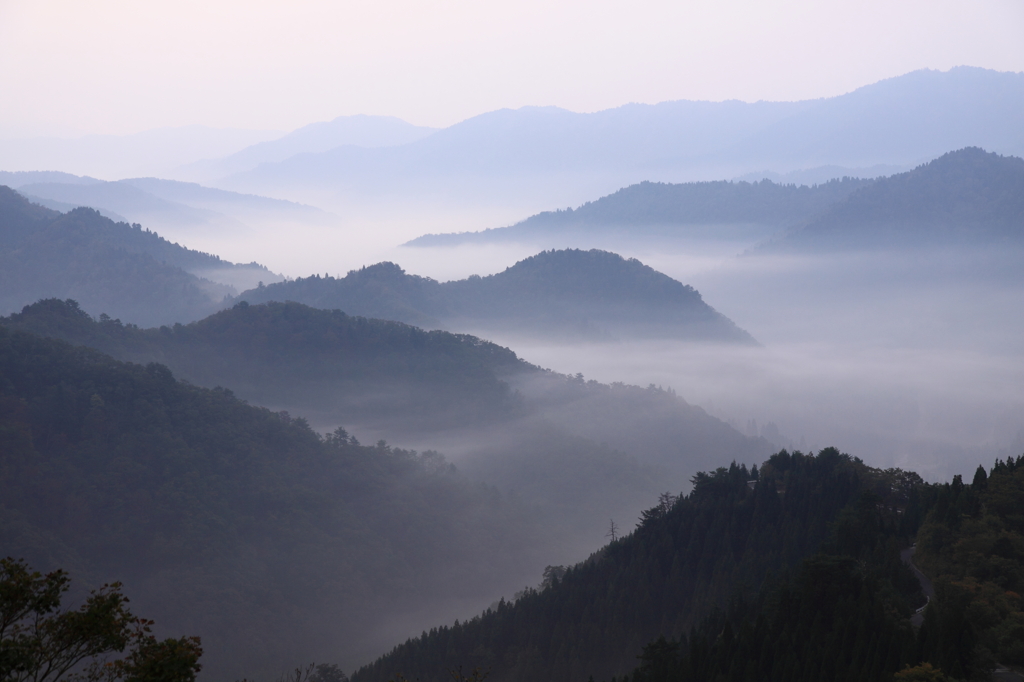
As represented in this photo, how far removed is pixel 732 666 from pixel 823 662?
472 cm

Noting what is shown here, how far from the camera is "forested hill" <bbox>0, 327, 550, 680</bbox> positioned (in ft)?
346

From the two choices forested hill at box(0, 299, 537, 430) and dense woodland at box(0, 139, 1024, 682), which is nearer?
dense woodland at box(0, 139, 1024, 682)

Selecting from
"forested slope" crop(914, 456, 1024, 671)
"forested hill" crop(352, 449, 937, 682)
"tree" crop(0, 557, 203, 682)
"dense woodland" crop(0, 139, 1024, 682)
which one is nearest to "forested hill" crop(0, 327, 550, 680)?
"dense woodland" crop(0, 139, 1024, 682)

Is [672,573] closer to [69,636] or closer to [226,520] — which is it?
[69,636]

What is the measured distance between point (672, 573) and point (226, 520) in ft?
232

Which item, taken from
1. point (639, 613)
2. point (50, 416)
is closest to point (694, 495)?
point (639, 613)

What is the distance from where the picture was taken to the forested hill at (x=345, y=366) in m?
176

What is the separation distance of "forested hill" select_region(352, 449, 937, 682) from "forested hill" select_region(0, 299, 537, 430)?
100037mm

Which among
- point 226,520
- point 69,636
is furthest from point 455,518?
point 69,636

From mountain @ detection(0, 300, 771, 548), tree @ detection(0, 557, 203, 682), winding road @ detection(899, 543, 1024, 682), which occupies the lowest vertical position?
winding road @ detection(899, 543, 1024, 682)

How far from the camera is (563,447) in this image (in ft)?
538

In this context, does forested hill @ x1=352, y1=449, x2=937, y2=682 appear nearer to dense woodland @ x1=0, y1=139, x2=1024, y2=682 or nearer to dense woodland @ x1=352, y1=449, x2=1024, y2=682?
dense woodland @ x1=352, y1=449, x2=1024, y2=682

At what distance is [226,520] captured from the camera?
119312 mm

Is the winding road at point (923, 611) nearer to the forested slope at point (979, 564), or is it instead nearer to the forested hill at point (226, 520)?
the forested slope at point (979, 564)
